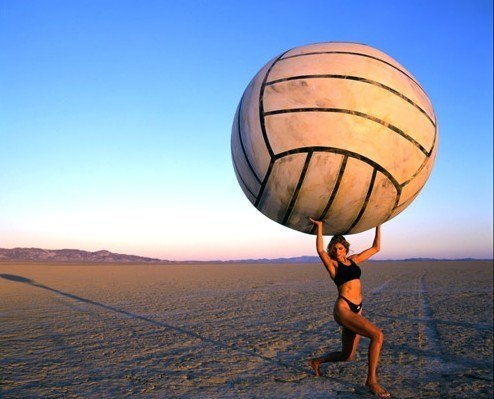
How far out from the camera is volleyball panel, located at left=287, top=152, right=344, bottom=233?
124 inches

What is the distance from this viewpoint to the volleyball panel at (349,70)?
327cm

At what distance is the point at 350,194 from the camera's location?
3.28m

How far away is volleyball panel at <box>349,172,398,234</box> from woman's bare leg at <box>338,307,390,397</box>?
2.82 feet

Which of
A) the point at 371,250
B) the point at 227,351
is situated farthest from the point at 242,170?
the point at 227,351

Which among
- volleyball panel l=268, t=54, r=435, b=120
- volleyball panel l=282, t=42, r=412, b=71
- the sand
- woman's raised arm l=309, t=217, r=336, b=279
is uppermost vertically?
volleyball panel l=282, t=42, r=412, b=71

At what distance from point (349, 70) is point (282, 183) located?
1.01m

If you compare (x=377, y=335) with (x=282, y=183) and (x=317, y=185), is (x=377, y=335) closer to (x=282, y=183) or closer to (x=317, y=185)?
(x=317, y=185)

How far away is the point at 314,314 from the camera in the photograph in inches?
428

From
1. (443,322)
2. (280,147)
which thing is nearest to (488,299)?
(443,322)

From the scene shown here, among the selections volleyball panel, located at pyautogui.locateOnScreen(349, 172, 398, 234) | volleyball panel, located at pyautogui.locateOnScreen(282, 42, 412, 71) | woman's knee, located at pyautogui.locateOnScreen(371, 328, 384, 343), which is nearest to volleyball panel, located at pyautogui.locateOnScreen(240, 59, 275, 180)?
volleyball panel, located at pyautogui.locateOnScreen(282, 42, 412, 71)

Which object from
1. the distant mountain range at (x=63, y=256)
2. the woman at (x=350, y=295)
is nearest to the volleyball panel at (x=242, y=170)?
the woman at (x=350, y=295)

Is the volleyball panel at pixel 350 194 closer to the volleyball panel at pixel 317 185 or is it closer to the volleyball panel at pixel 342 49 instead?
the volleyball panel at pixel 317 185

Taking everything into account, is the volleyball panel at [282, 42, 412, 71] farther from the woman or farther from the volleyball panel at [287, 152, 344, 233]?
the woman

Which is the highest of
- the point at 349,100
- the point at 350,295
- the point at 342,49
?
the point at 342,49
